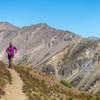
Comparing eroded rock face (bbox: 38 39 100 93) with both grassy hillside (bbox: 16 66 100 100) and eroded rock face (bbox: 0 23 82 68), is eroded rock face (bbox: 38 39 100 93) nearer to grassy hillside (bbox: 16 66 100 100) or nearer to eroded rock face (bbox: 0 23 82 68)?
eroded rock face (bbox: 0 23 82 68)

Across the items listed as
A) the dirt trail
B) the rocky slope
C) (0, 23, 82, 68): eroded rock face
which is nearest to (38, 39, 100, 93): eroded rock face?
the rocky slope

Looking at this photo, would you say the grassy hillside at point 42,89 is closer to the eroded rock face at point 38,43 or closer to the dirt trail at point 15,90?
the dirt trail at point 15,90

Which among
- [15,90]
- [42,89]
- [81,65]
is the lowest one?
[81,65]

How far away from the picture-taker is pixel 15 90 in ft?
50.3

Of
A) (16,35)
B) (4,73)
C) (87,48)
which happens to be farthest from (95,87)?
(16,35)

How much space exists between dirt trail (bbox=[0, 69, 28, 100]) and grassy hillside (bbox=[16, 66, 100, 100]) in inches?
16.5

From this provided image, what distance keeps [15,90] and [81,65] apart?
93504 millimetres

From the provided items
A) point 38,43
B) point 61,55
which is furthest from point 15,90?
point 38,43

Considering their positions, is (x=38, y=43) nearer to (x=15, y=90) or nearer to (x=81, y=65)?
(x=81, y=65)

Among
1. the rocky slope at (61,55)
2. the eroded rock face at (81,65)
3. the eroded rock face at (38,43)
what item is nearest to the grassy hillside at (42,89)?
the rocky slope at (61,55)

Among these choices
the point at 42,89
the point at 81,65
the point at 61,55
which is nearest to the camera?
the point at 42,89

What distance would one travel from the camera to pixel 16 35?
198 m

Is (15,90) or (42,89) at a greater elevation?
(15,90)

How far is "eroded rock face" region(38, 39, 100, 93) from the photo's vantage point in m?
89.7
